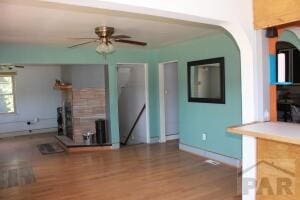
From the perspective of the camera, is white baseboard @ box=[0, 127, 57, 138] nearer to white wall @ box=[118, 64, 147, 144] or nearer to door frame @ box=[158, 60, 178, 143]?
white wall @ box=[118, 64, 147, 144]

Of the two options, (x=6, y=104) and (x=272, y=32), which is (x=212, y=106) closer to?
(x=272, y=32)

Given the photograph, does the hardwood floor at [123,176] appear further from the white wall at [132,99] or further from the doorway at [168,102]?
the white wall at [132,99]

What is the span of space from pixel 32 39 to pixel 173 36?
2.47 metres

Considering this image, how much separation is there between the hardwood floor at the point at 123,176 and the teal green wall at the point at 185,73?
467 millimetres

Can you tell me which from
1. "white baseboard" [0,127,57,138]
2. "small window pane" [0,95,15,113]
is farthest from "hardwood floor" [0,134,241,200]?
"small window pane" [0,95,15,113]

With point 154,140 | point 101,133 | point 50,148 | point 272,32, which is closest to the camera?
point 272,32

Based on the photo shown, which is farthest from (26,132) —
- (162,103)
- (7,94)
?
(162,103)

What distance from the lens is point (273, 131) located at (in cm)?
218

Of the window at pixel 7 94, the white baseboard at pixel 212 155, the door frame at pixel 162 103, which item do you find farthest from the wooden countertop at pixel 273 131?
the window at pixel 7 94

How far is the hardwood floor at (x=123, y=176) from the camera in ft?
11.3

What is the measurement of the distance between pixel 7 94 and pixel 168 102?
5.15 m

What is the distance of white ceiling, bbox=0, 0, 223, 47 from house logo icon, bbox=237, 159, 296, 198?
7.10 feet

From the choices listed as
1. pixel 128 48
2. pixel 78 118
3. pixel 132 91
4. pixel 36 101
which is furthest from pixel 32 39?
pixel 36 101

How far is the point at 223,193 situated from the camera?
3395 mm
